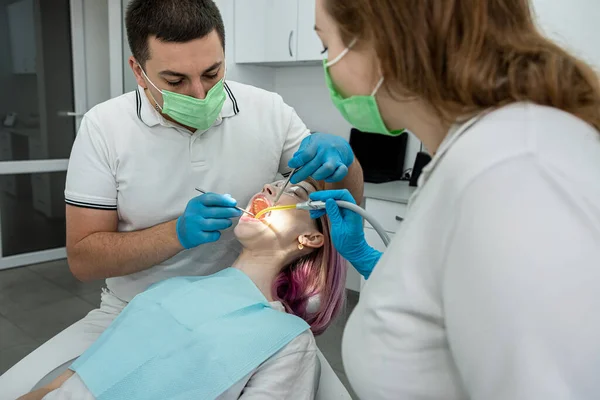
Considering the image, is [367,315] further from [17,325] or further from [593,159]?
[17,325]

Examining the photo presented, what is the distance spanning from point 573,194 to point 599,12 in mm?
2253

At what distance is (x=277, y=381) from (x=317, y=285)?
0.45 metres

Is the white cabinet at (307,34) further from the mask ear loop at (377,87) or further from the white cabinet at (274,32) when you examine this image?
the mask ear loop at (377,87)

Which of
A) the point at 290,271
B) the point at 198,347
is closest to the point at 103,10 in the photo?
the point at 290,271

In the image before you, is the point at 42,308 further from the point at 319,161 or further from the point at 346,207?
the point at 346,207

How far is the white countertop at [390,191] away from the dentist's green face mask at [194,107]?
1.36 m

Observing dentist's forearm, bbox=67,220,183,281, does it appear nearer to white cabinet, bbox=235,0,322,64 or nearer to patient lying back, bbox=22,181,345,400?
patient lying back, bbox=22,181,345,400

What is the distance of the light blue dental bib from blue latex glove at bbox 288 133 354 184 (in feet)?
1.24

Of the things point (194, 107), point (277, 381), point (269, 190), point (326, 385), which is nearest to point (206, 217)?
point (269, 190)

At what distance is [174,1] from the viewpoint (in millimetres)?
1394

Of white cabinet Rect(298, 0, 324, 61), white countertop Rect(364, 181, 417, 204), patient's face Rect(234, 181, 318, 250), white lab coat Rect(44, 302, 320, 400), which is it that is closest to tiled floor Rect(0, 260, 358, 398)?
white countertop Rect(364, 181, 417, 204)

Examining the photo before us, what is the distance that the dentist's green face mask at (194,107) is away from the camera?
1.44 m

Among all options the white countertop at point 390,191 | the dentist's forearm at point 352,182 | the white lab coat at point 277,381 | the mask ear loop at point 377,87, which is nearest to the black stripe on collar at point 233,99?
the dentist's forearm at point 352,182

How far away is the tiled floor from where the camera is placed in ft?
8.62
